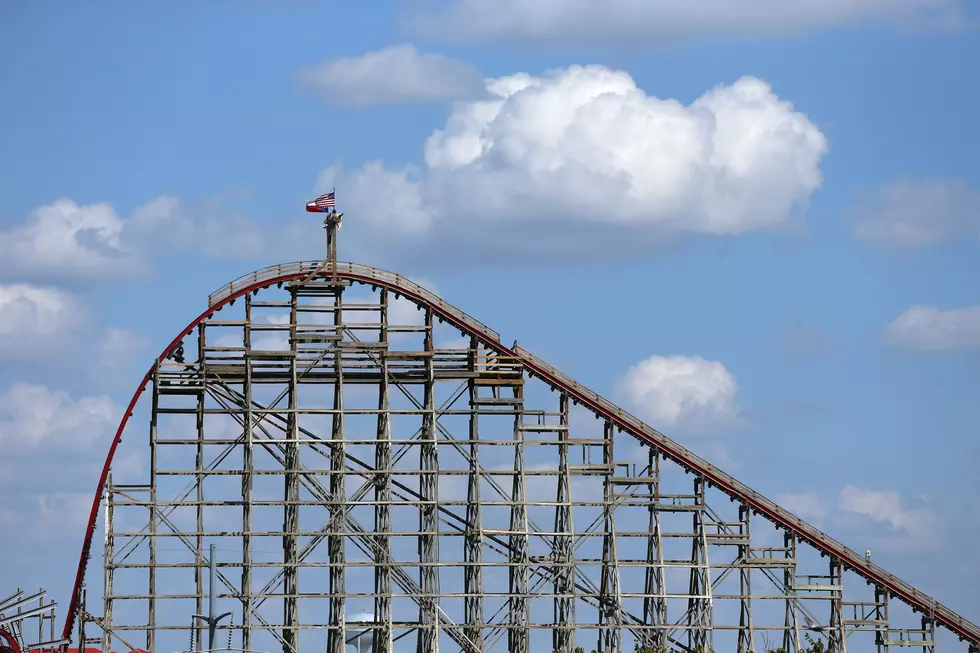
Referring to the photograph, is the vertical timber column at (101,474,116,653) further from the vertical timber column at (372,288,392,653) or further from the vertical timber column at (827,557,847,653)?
the vertical timber column at (827,557,847,653)

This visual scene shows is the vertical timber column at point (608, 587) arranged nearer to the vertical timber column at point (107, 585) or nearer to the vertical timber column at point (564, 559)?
the vertical timber column at point (564, 559)

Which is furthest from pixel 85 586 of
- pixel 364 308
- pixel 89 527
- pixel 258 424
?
pixel 364 308

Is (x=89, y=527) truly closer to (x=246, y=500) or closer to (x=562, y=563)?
(x=246, y=500)

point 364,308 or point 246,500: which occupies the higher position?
point 364,308

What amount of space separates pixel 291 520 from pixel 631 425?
47.4ft

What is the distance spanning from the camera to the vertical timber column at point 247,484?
Answer: 8231cm

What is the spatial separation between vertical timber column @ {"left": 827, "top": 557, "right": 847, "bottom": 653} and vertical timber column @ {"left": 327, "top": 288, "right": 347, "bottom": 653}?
2003 cm

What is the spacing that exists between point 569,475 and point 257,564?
1313 centimetres

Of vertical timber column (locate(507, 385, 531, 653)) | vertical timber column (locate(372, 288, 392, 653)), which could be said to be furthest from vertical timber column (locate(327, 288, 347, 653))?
vertical timber column (locate(507, 385, 531, 653))

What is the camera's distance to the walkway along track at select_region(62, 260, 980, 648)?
283ft

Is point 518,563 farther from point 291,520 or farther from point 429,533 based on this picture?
point 291,520

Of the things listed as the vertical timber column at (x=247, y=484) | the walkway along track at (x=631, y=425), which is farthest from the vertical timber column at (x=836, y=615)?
the vertical timber column at (x=247, y=484)

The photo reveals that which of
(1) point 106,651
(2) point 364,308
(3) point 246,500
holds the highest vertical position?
(2) point 364,308

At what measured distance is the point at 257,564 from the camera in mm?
82688
